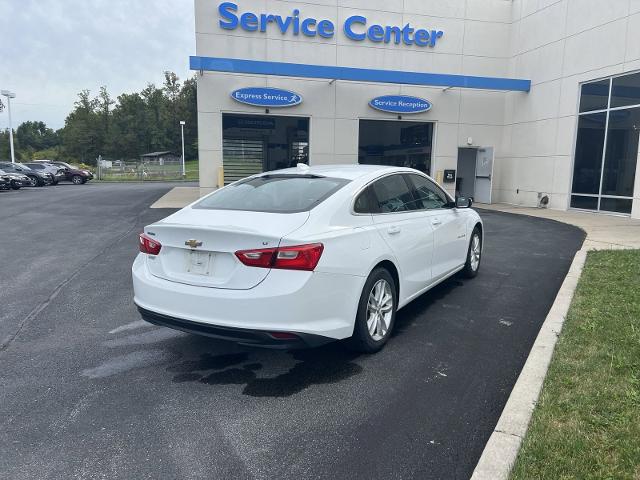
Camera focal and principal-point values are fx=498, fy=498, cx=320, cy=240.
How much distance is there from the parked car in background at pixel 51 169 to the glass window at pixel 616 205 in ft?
107

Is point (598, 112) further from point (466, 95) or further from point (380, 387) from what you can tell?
point (380, 387)

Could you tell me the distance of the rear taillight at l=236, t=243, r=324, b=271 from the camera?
3502 millimetres

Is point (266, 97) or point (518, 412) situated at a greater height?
point (266, 97)

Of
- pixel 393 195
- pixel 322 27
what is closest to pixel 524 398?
pixel 393 195

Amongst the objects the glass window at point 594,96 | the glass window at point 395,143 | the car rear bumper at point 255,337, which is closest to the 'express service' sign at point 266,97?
the glass window at point 395,143

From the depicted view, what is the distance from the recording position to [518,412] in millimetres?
3084

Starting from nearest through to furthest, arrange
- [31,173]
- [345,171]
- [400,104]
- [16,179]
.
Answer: [345,171] < [400,104] < [16,179] < [31,173]

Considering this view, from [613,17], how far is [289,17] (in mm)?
10234

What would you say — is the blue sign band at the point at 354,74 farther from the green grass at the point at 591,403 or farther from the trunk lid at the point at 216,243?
the green grass at the point at 591,403

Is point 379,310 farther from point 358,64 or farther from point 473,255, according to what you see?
point 358,64

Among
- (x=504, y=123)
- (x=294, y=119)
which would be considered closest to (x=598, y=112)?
(x=504, y=123)

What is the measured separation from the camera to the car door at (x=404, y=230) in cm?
454

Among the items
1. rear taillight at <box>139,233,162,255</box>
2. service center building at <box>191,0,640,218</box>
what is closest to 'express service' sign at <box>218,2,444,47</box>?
service center building at <box>191,0,640,218</box>

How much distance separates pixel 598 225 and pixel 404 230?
33.5 feet
